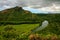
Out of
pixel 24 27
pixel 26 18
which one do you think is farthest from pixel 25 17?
pixel 24 27

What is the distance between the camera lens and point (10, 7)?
7.18 metres

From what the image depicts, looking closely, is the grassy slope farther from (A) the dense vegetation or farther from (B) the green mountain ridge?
(B) the green mountain ridge

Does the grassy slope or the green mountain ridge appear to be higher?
the green mountain ridge

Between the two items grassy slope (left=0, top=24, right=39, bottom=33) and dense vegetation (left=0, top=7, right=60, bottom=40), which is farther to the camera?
dense vegetation (left=0, top=7, right=60, bottom=40)

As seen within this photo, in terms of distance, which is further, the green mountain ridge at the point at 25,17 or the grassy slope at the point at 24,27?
the green mountain ridge at the point at 25,17

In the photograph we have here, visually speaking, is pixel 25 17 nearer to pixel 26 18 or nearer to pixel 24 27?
pixel 26 18

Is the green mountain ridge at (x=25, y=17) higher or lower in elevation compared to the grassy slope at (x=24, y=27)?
higher

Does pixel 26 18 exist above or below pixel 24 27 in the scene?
above

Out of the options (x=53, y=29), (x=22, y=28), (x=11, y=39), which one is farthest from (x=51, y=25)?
Answer: (x=11, y=39)

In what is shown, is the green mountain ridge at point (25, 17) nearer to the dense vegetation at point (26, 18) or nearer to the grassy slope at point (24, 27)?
the dense vegetation at point (26, 18)

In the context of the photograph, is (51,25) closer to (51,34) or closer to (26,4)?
(51,34)

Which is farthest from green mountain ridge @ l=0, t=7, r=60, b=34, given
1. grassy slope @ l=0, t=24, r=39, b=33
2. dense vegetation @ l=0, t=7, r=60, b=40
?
grassy slope @ l=0, t=24, r=39, b=33

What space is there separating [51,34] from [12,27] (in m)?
1.47

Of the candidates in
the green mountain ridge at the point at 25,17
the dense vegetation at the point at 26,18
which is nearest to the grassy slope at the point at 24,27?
the dense vegetation at the point at 26,18
